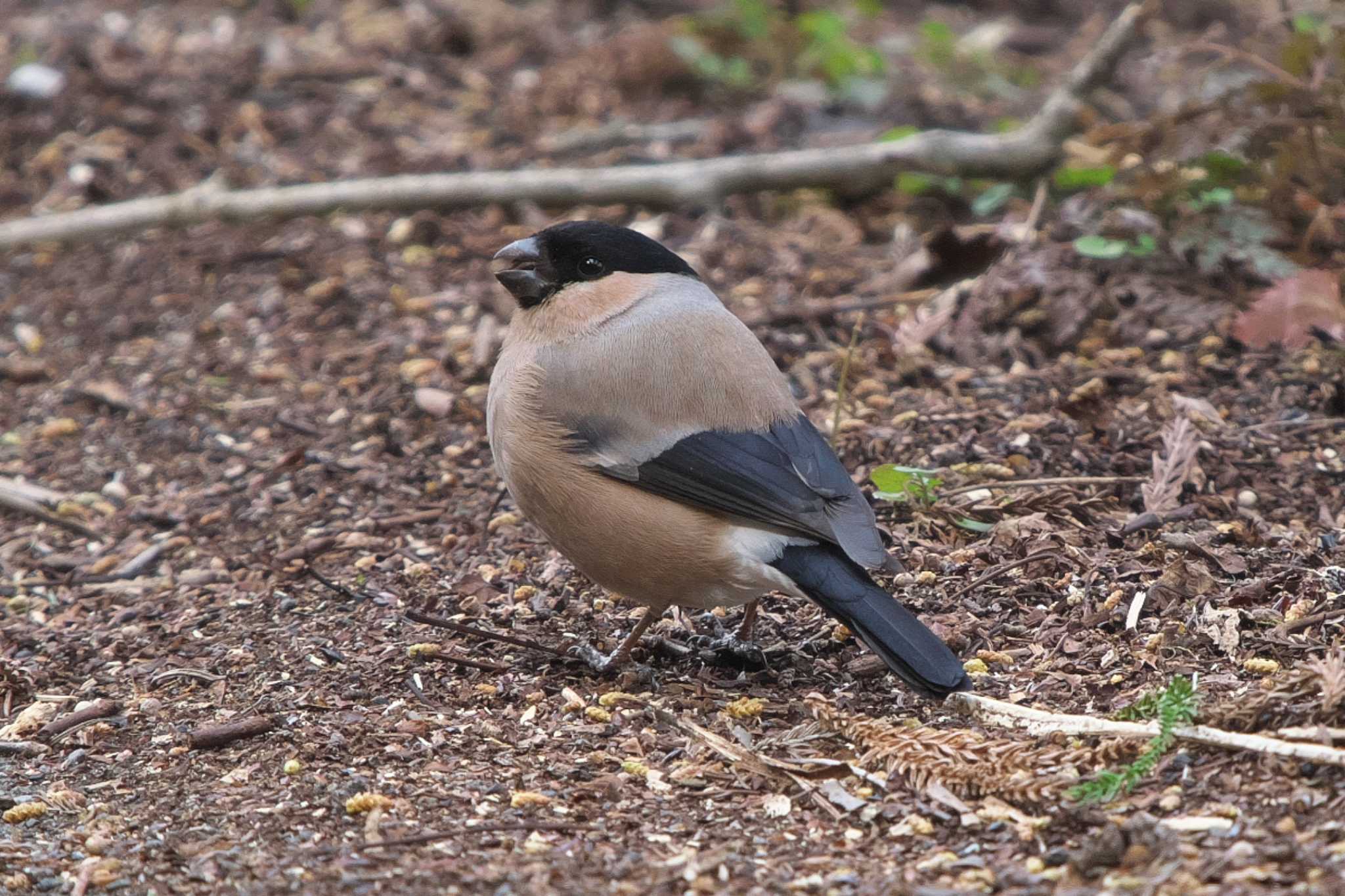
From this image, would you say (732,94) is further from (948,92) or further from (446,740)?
(446,740)

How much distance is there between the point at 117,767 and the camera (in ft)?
13.6

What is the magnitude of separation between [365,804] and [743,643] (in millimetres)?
1436

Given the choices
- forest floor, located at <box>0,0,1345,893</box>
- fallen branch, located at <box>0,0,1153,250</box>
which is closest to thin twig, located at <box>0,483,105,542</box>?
forest floor, located at <box>0,0,1345,893</box>

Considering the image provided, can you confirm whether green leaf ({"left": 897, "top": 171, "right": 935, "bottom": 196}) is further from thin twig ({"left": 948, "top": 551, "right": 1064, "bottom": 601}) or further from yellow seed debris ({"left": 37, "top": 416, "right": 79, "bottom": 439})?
yellow seed debris ({"left": 37, "top": 416, "right": 79, "bottom": 439})

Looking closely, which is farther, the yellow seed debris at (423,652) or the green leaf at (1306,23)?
the green leaf at (1306,23)

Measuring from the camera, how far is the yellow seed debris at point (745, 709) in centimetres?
429

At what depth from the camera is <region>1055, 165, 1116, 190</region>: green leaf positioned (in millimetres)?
6969

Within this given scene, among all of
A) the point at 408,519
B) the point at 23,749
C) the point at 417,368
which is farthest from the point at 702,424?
the point at 417,368

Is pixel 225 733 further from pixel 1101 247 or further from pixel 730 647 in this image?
pixel 1101 247

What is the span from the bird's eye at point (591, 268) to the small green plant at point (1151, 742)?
2328mm

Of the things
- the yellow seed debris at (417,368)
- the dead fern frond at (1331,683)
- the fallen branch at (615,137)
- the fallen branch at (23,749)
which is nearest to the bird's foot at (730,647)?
the dead fern frond at (1331,683)

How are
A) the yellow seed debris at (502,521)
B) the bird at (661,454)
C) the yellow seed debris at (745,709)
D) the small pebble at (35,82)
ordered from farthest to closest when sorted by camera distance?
the small pebble at (35,82)
the yellow seed debris at (502,521)
the bird at (661,454)
the yellow seed debris at (745,709)

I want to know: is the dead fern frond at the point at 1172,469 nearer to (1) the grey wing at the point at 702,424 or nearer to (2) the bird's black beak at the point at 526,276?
(1) the grey wing at the point at 702,424

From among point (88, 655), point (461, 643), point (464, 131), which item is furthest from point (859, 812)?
point (464, 131)
